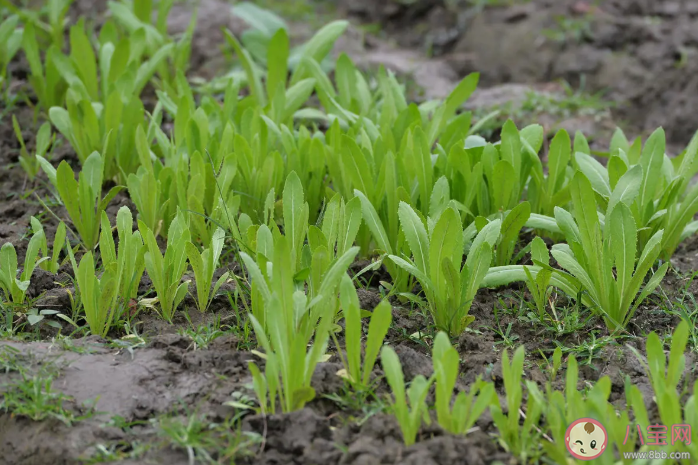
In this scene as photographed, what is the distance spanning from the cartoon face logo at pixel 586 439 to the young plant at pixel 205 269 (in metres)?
1.09

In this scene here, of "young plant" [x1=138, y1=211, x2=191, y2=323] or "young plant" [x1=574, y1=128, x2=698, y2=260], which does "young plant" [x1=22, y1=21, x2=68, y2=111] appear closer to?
"young plant" [x1=138, y1=211, x2=191, y2=323]

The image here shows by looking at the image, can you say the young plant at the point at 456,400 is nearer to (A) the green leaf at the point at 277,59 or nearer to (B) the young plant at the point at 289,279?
(B) the young plant at the point at 289,279

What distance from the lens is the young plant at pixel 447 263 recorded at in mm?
2078

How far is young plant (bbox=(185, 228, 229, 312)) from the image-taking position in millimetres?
2180

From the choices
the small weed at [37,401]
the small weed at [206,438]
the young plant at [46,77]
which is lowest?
the small weed at [206,438]

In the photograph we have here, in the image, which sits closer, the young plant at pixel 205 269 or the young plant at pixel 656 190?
the young plant at pixel 205 269

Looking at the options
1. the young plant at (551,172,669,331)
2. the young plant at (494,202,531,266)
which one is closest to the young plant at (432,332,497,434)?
the young plant at (551,172,669,331)

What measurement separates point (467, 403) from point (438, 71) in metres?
3.12

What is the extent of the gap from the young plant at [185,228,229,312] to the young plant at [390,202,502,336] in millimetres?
547

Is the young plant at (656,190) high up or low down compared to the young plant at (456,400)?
up

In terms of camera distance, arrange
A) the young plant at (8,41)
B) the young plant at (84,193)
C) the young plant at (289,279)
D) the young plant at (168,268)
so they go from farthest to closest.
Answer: the young plant at (8,41), the young plant at (84,193), the young plant at (168,268), the young plant at (289,279)

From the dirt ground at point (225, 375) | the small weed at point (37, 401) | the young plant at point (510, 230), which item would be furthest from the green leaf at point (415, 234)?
the small weed at point (37, 401)

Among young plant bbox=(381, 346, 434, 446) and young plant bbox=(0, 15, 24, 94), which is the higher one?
young plant bbox=(0, 15, 24, 94)

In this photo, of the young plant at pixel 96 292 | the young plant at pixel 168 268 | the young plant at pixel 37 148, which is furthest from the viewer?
the young plant at pixel 37 148
